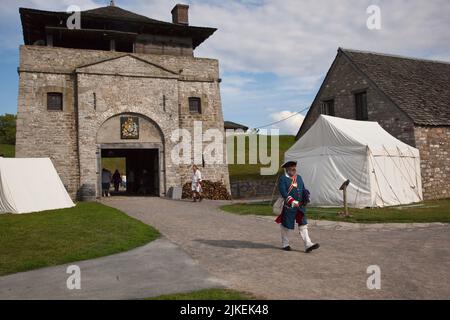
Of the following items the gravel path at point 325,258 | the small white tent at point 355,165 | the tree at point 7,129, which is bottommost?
the gravel path at point 325,258

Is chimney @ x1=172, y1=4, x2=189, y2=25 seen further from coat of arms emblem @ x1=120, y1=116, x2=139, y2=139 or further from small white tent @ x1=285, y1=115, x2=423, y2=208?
small white tent @ x1=285, y1=115, x2=423, y2=208

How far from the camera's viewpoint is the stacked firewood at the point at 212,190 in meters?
20.8

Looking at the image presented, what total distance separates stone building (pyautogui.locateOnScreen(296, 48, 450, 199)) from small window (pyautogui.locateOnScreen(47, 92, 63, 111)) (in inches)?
561

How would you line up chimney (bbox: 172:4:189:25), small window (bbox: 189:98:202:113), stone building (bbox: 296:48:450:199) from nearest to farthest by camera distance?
stone building (bbox: 296:48:450:199), small window (bbox: 189:98:202:113), chimney (bbox: 172:4:189:25)

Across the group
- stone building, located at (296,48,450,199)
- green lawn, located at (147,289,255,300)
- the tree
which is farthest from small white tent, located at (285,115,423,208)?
the tree

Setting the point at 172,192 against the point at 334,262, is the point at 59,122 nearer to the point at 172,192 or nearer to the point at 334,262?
the point at 172,192

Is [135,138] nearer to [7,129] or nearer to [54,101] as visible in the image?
[54,101]

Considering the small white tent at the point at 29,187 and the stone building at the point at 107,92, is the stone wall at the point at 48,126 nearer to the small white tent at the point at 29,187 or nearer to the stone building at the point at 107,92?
the stone building at the point at 107,92

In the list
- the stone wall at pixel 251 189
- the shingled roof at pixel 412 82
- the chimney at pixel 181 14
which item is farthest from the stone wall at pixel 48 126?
the shingled roof at pixel 412 82

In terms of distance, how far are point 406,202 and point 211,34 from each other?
45.9 ft

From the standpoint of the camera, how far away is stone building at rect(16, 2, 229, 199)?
736 inches

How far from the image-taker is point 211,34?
23688 millimetres

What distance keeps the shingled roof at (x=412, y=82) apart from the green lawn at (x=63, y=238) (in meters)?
14.3
